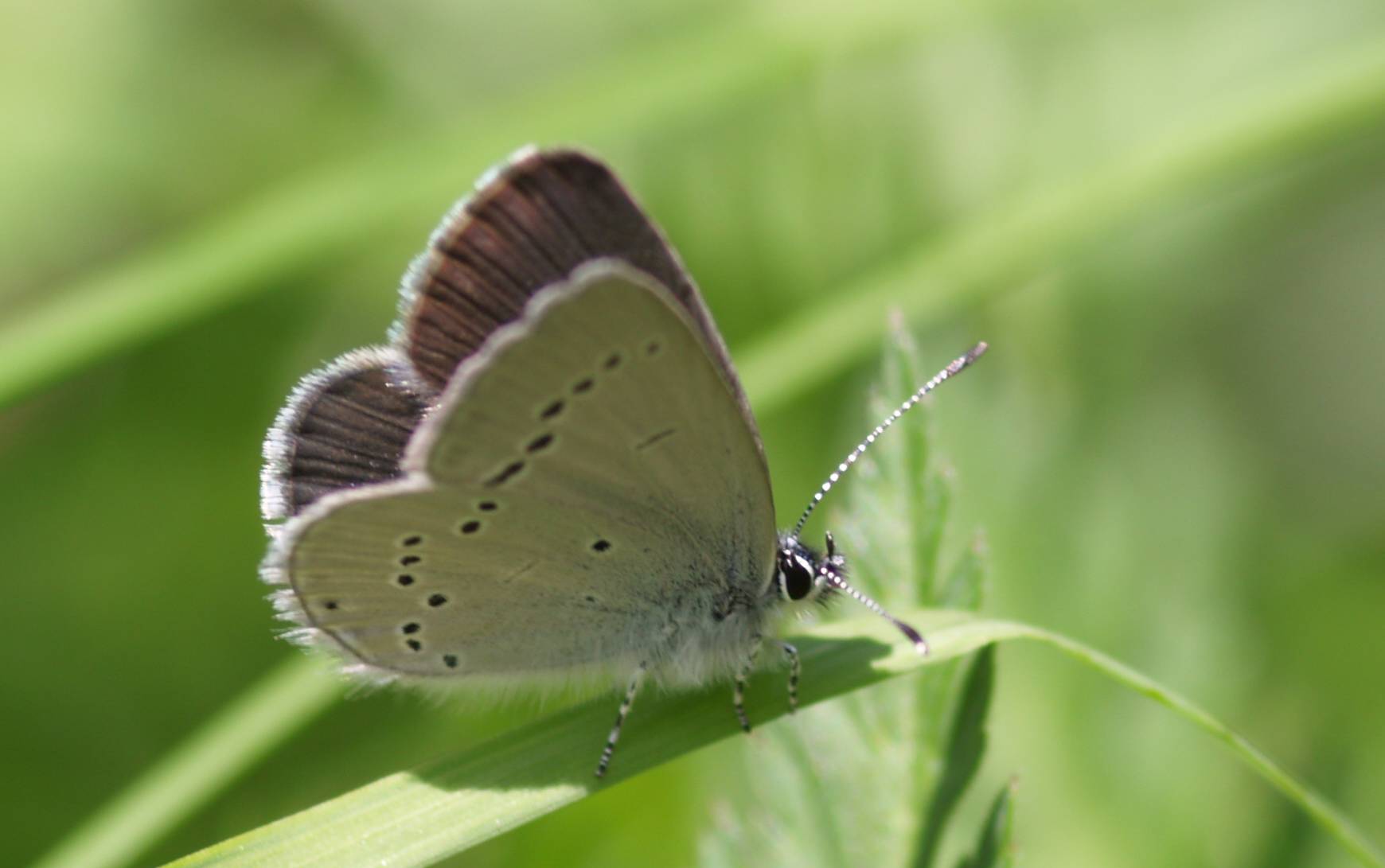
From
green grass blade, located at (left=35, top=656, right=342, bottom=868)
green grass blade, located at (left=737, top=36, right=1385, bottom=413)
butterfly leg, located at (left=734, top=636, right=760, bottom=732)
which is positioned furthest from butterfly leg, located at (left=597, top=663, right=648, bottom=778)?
green grass blade, located at (left=737, top=36, right=1385, bottom=413)

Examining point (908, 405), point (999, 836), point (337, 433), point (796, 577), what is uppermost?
point (337, 433)

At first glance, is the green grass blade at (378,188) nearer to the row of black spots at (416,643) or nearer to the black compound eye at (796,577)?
the row of black spots at (416,643)

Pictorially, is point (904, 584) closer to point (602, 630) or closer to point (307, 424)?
point (602, 630)

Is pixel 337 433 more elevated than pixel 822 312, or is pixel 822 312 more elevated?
pixel 337 433

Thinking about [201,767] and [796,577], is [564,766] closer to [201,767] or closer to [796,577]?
[796,577]

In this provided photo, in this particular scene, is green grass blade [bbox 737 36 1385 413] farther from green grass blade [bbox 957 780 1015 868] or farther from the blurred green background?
green grass blade [bbox 957 780 1015 868]

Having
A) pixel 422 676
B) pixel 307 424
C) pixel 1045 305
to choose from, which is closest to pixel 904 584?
pixel 422 676

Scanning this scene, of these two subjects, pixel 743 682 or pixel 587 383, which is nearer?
pixel 587 383

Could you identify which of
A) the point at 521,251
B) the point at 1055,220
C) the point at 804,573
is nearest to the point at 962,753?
the point at 804,573
